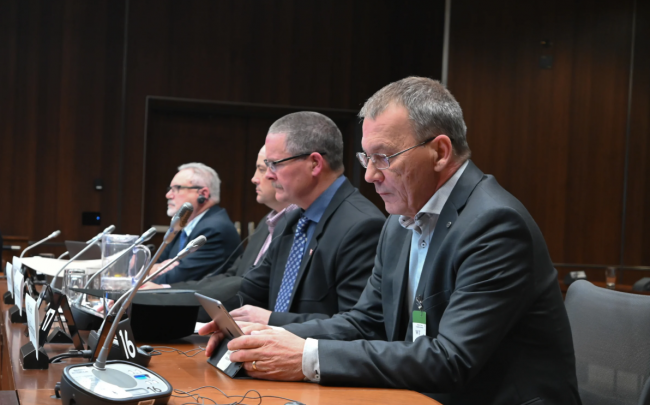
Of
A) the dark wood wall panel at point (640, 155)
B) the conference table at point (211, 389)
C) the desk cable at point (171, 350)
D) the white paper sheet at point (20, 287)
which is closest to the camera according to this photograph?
the conference table at point (211, 389)

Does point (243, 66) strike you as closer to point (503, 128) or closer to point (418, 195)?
point (503, 128)

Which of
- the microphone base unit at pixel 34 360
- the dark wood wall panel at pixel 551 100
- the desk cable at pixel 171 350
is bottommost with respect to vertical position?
the desk cable at pixel 171 350

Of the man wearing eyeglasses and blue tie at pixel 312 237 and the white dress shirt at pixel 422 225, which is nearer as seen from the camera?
the white dress shirt at pixel 422 225

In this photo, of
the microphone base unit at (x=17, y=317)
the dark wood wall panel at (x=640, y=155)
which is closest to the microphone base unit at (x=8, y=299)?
the microphone base unit at (x=17, y=317)

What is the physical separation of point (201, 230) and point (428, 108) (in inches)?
107

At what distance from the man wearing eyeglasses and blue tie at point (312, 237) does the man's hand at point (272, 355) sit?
0.68 meters

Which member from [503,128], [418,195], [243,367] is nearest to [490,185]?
[418,195]

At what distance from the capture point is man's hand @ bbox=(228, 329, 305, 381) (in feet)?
4.99

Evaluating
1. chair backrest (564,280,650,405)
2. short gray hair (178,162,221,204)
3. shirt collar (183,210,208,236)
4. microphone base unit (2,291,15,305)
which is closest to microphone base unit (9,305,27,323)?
microphone base unit (2,291,15,305)

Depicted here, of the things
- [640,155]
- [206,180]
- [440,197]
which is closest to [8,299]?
[206,180]

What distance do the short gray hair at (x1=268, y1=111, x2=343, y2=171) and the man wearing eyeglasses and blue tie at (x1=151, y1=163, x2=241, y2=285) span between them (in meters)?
1.26

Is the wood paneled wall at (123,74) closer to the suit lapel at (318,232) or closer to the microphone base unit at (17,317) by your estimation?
the suit lapel at (318,232)

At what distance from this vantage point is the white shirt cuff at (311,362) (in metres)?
1.52

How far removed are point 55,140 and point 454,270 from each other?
620 cm
